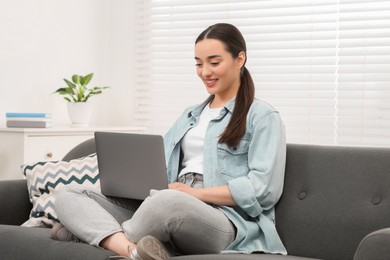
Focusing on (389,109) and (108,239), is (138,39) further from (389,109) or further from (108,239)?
(108,239)

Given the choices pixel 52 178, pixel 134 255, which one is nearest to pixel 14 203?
pixel 52 178

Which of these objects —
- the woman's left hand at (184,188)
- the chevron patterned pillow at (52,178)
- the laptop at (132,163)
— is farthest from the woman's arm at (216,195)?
the chevron patterned pillow at (52,178)

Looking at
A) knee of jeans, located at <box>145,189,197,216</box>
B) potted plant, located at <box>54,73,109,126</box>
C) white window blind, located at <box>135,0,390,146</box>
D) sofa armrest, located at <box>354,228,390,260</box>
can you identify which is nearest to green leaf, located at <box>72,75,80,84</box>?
potted plant, located at <box>54,73,109,126</box>

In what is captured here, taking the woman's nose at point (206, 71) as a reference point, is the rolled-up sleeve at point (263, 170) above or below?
below

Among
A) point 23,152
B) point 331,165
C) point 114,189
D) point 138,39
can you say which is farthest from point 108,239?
point 138,39

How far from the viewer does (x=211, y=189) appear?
102 inches

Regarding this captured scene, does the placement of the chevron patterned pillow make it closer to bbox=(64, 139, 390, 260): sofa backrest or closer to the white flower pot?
bbox=(64, 139, 390, 260): sofa backrest

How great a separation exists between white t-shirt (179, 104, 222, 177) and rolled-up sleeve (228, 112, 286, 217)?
0.76 ft

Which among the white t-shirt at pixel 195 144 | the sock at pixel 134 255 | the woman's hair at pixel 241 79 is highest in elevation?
the woman's hair at pixel 241 79

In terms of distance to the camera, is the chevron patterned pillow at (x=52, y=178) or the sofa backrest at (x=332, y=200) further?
the chevron patterned pillow at (x=52, y=178)

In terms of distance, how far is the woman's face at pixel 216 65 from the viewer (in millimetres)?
2789

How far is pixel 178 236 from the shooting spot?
2334 millimetres

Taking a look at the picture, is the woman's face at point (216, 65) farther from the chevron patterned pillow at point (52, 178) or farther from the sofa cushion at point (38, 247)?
the sofa cushion at point (38, 247)

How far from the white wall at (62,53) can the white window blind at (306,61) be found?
32 centimetres
